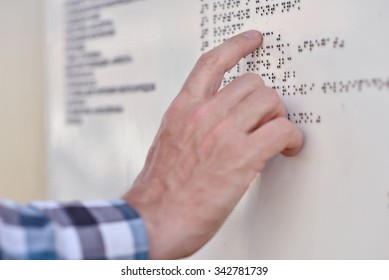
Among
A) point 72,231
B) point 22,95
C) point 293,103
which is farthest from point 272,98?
point 22,95

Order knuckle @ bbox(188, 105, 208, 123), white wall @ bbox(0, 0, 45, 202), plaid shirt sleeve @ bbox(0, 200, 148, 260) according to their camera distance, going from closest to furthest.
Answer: plaid shirt sleeve @ bbox(0, 200, 148, 260) < knuckle @ bbox(188, 105, 208, 123) < white wall @ bbox(0, 0, 45, 202)

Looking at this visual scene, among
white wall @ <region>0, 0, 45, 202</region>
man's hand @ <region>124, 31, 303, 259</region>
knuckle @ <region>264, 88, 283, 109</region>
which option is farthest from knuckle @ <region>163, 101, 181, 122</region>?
white wall @ <region>0, 0, 45, 202</region>

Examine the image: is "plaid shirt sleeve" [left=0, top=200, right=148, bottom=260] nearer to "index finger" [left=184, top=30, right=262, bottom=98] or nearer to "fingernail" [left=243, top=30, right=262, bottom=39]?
"index finger" [left=184, top=30, right=262, bottom=98]

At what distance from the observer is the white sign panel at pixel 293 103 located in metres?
0.69

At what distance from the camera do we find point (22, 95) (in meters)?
1.29

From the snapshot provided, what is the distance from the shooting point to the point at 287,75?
0.76 metres

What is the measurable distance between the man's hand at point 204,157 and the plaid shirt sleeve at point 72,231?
0.02m

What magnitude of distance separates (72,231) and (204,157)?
0.16 m

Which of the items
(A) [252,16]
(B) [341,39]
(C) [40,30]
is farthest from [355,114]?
A: (C) [40,30]

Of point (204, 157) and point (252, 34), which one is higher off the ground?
point (252, 34)

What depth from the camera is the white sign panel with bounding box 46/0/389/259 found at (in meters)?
0.69

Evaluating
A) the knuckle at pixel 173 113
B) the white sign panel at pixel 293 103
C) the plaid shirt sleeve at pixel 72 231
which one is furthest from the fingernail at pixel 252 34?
the plaid shirt sleeve at pixel 72 231

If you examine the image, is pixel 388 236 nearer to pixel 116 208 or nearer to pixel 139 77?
pixel 116 208

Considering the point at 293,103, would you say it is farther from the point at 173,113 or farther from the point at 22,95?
the point at 22,95
